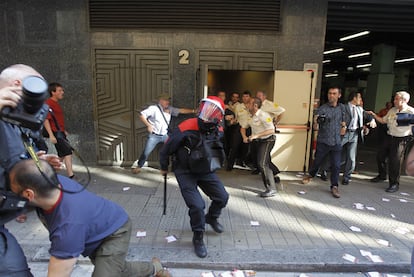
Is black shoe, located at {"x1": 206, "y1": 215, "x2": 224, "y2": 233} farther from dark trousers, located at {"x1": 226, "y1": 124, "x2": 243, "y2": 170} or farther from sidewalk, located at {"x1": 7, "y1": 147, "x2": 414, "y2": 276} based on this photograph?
dark trousers, located at {"x1": 226, "y1": 124, "x2": 243, "y2": 170}

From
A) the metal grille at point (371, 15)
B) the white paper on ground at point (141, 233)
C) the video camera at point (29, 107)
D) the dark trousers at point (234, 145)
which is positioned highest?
the metal grille at point (371, 15)

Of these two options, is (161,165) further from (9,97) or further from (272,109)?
(272,109)

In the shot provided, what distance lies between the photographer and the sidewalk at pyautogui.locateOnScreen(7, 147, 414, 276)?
10.4ft

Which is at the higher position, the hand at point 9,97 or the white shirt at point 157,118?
the hand at point 9,97

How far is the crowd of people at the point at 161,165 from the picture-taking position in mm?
1727

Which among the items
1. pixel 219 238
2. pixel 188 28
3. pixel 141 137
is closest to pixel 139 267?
pixel 219 238

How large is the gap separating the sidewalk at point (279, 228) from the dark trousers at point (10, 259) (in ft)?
4.90

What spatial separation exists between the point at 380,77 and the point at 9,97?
1493 centimetres

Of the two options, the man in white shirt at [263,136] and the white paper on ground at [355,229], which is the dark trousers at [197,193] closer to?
the man in white shirt at [263,136]

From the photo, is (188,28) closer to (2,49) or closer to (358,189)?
(2,49)

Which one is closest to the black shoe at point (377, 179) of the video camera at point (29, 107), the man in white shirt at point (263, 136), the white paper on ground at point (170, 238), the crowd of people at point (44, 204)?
the man in white shirt at point (263, 136)

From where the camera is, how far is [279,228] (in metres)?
3.92

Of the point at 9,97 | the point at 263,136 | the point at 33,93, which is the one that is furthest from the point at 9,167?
the point at 263,136

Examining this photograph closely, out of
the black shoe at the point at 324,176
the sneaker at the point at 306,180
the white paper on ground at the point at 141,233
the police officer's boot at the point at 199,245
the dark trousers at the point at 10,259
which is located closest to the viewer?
the dark trousers at the point at 10,259
